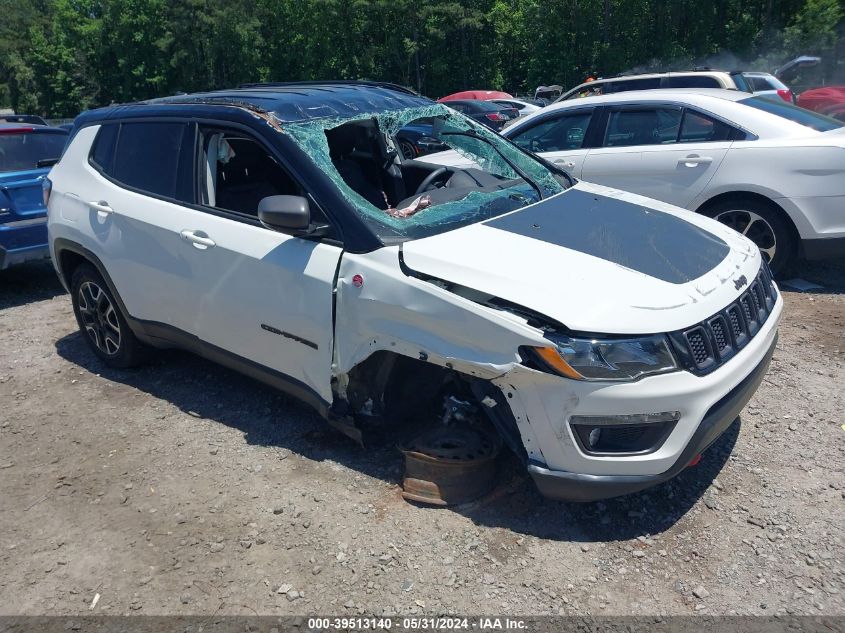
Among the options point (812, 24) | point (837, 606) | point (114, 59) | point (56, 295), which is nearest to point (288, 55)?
point (114, 59)

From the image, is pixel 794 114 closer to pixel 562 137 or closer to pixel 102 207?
pixel 562 137

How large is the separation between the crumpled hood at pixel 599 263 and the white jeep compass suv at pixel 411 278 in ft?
0.04

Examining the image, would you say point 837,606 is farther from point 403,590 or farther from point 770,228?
point 770,228

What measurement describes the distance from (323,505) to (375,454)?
1.53 ft

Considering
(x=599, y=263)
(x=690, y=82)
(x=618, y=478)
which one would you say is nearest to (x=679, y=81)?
(x=690, y=82)

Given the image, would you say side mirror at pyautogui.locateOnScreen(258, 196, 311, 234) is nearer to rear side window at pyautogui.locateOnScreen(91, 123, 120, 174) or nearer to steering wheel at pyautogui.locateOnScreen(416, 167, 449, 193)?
steering wheel at pyautogui.locateOnScreen(416, 167, 449, 193)

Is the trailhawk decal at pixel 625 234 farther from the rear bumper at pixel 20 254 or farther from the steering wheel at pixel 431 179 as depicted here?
the rear bumper at pixel 20 254

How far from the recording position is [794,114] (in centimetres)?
630

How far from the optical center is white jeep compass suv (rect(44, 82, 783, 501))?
290 cm

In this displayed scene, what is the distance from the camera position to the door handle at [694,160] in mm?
6187

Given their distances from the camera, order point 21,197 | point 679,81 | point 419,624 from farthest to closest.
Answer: point 679,81 < point 21,197 < point 419,624

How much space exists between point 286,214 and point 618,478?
1883mm

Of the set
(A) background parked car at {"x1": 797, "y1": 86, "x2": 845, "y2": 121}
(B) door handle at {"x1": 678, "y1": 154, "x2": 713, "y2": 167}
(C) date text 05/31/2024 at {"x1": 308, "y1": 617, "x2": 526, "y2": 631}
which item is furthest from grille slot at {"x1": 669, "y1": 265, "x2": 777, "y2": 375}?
(A) background parked car at {"x1": 797, "y1": 86, "x2": 845, "y2": 121}

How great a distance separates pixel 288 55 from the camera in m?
41.5
